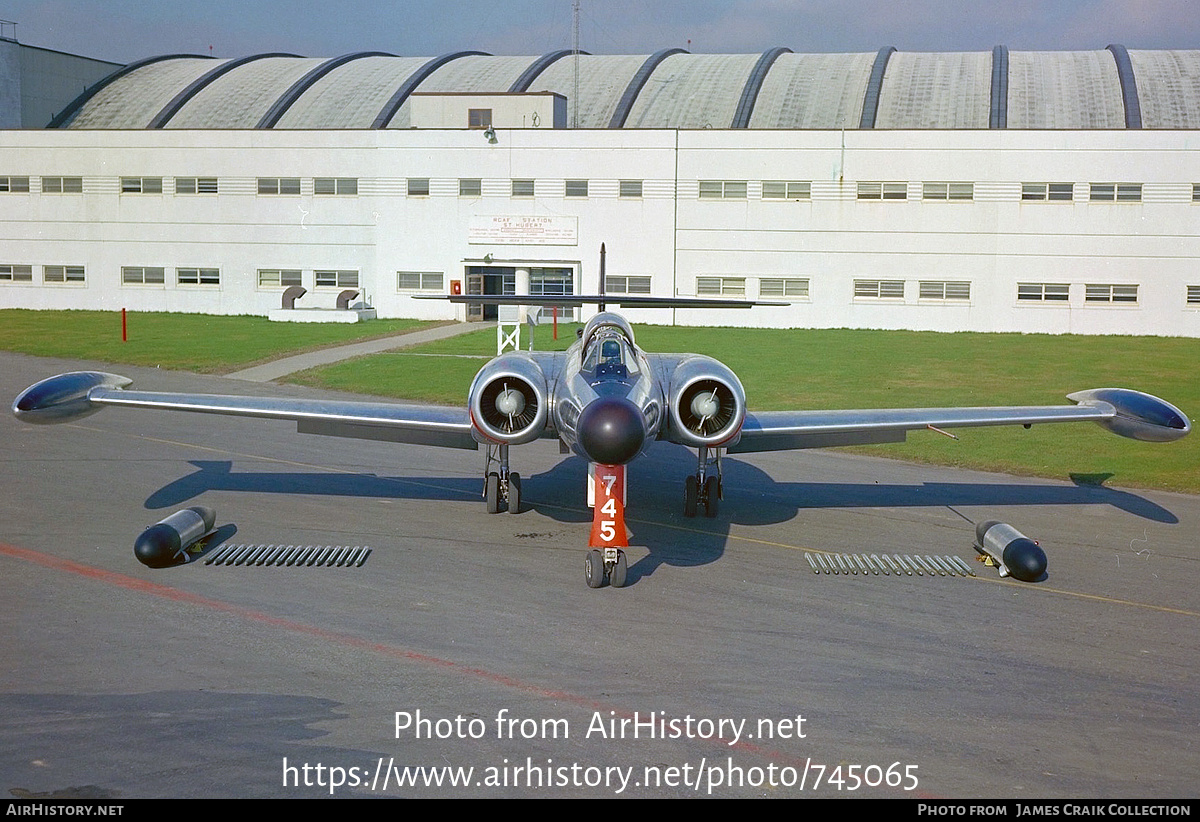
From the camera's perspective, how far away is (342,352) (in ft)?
126

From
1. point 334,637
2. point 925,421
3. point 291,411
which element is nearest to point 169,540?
point 291,411

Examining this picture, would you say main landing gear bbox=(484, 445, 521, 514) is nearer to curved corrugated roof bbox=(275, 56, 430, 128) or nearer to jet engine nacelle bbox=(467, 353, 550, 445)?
jet engine nacelle bbox=(467, 353, 550, 445)

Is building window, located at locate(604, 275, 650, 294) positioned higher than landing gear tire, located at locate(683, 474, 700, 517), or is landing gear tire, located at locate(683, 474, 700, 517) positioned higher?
building window, located at locate(604, 275, 650, 294)

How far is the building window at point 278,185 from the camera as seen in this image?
53625mm

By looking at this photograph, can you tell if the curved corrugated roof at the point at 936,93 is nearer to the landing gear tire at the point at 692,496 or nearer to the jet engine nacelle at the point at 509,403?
the landing gear tire at the point at 692,496

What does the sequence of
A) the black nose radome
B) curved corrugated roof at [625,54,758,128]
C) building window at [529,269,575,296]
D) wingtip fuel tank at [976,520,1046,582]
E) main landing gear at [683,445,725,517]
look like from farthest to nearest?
curved corrugated roof at [625,54,758,128], building window at [529,269,575,296], main landing gear at [683,445,725,517], wingtip fuel tank at [976,520,1046,582], the black nose radome

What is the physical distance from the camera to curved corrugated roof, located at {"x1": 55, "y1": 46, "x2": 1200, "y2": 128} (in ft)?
Answer: 166

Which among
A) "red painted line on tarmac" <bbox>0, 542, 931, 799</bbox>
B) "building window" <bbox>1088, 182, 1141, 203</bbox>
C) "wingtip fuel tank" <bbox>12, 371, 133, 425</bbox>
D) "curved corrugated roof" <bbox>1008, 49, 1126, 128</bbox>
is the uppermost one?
"curved corrugated roof" <bbox>1008, 49, 1126, 128</bbox>

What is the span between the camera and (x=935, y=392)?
98.0ft

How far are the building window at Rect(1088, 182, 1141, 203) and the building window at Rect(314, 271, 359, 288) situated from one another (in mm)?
34569

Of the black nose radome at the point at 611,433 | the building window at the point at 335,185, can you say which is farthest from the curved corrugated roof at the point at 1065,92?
the black nose radome at the point at 611,433

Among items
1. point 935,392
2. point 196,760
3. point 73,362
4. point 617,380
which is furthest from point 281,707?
point 73,362

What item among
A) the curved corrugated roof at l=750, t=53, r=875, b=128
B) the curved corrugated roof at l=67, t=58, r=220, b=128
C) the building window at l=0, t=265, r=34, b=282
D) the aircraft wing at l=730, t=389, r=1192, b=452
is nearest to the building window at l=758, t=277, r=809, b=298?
the curved corrugated roof at l=750, t=53, r=875, b=128

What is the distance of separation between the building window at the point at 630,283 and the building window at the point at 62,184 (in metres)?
27.8
